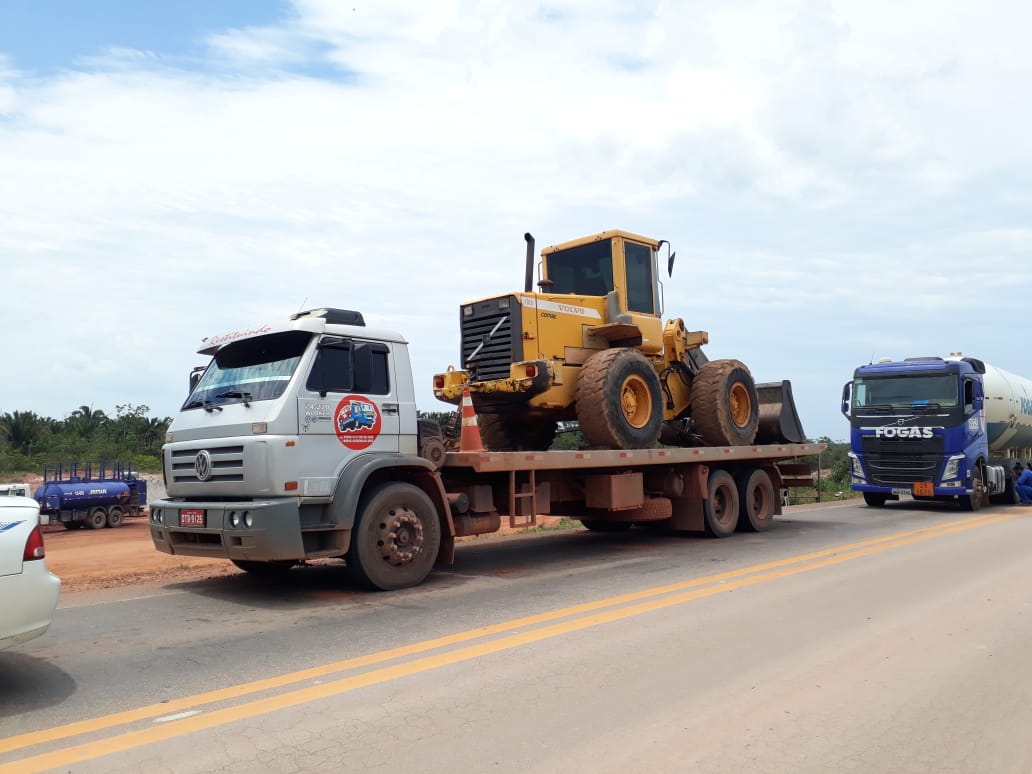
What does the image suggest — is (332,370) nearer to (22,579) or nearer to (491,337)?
(491,337)

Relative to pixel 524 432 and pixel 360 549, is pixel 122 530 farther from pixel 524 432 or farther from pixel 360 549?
pixel 360 549

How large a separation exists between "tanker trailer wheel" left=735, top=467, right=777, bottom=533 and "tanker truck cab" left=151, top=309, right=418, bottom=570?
6839 mm

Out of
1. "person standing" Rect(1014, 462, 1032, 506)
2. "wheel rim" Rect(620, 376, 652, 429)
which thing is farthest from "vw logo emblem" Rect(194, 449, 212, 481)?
"person standing" Rect(1014, 462, 1032, 506)

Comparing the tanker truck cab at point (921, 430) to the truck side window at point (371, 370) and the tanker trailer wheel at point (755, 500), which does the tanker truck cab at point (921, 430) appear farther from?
the truck side window at point (371, 370)

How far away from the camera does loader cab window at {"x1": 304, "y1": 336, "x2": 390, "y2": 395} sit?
8.12m

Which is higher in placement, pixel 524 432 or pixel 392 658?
pixel 524 432

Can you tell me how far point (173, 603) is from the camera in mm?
7883

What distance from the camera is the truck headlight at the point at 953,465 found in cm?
1762

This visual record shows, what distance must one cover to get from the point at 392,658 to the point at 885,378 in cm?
1586

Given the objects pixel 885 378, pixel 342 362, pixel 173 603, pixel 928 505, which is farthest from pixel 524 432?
pixel 928 505

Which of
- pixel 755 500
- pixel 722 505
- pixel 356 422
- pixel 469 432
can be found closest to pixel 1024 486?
pixel 755 500

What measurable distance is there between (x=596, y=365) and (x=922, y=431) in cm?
1043

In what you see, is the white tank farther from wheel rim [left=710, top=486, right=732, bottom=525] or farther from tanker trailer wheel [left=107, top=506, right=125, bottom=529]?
tanker trailer wheel [left=107, top=506, right=125, bottom=529]

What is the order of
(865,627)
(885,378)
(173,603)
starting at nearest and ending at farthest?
(865,627), (173,603), (885,378)
